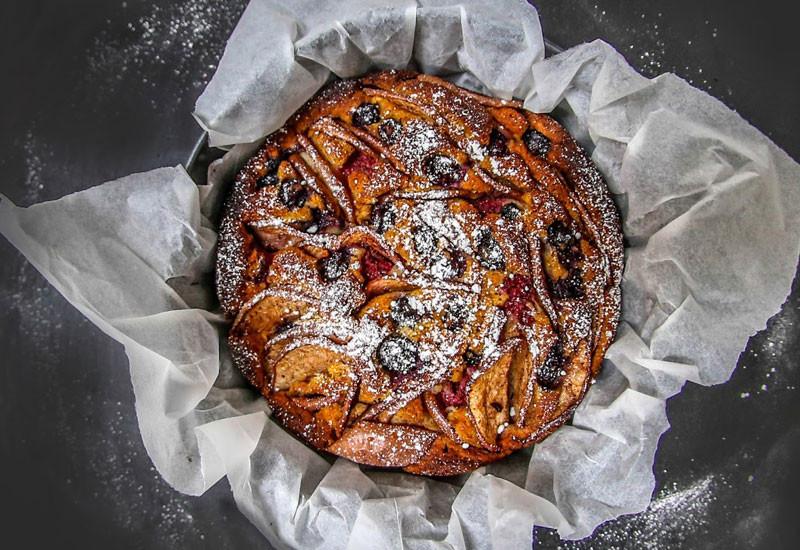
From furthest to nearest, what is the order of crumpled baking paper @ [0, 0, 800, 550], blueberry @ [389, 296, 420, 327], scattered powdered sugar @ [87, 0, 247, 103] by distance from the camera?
scattered powdered sugar @ [87, 0, 247, 103], blueberry @ [389, 296, 420, 327], crumpled baking paper @ [0, 0, 800, 550]

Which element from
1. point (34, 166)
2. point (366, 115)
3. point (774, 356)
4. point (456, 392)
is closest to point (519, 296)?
point (456, 392)

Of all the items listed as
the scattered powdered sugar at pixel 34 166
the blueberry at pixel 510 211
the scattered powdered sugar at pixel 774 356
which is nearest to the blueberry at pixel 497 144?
the blueberry at pixel 510 211

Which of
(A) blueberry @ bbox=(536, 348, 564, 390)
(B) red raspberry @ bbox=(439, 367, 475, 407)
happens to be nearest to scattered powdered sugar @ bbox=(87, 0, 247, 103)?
(B) red raspberry @ bbox=(439, 367, 475, 407)

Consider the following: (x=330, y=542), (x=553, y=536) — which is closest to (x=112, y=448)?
(x=330, y=542)

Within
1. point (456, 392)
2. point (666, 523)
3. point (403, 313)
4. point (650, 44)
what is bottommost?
point (666, 523)

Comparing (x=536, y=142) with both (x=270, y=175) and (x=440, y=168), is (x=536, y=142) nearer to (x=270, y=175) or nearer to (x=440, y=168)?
(x=440, y=168)

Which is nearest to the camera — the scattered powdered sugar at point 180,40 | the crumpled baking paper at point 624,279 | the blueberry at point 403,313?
the crumpled baking paper at point 624,279

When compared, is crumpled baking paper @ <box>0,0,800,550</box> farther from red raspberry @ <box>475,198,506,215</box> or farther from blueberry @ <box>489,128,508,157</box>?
red raspberry @ <box>475,198,506,215</box>

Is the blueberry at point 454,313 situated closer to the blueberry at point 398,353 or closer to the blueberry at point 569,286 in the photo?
the blueberry at point 398,353
